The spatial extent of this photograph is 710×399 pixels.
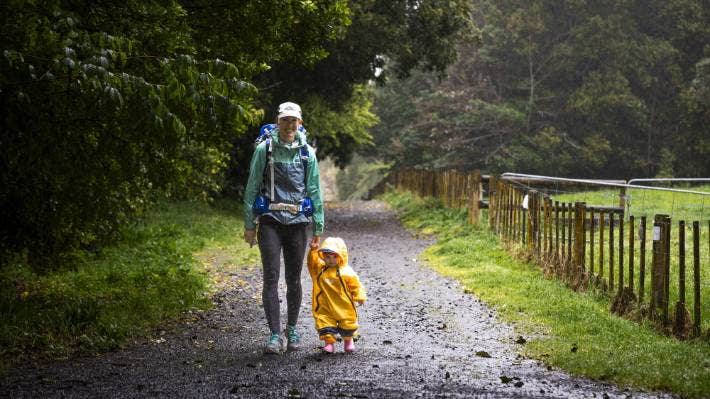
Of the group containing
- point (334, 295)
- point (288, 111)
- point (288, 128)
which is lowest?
point (334, 295)

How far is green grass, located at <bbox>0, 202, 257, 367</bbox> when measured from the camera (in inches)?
295

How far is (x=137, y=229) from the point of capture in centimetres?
1625

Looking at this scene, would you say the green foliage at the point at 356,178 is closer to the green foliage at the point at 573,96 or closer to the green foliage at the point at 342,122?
the green foliage at the point at 573,96

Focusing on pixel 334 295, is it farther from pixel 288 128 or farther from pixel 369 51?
pixel 369 51

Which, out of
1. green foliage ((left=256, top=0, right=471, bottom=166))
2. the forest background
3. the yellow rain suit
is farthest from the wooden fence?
green foliage ((left=256, top=0, right=471, bottom=166))

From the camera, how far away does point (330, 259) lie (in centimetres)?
714

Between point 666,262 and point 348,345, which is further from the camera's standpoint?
point 666,262

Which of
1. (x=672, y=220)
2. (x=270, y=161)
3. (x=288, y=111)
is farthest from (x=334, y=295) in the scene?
(x=672, y=220)

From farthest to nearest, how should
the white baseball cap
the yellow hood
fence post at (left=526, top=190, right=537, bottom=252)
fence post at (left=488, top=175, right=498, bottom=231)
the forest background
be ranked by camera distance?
fence post at (left=488, top=175, right=498, bottom=231) < fence post at (left=526, top=190, right=537, bottom=252) < the yellow hood < the white baseball cap < the forest background

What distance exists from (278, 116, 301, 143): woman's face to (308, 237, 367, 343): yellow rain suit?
960 millimetres

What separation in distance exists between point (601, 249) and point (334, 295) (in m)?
3.94

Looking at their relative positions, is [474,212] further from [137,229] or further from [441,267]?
[137,229]

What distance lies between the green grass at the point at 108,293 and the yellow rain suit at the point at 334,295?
2.00m

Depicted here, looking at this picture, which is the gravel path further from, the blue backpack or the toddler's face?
the blue backpack
